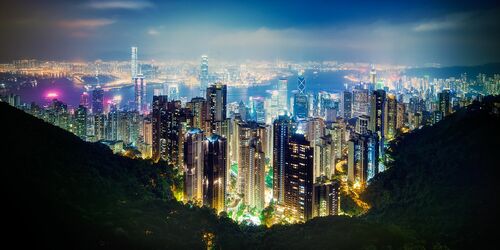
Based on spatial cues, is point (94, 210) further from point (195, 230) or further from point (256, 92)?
point (256, 92)

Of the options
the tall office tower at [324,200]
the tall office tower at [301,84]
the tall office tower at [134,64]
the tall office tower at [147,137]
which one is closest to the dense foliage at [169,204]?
the tall office tower at [324,200]

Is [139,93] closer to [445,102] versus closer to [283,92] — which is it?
[283,92]

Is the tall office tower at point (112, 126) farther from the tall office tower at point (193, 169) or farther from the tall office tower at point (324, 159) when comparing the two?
the tall office tower at point (324, 159)

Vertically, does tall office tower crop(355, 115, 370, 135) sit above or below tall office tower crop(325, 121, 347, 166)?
above

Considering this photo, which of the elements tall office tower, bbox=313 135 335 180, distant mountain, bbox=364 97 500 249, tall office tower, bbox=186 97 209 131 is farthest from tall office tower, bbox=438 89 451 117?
tall office tower, bbox=186 97 209 131

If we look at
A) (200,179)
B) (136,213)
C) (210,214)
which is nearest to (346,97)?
(200,179)

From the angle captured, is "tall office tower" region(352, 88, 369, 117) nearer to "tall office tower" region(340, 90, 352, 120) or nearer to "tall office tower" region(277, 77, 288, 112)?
"tall office tower" region(340, 90, 352, 120)

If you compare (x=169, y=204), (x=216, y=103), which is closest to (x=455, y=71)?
(x=216, y=103)
